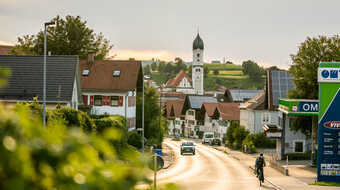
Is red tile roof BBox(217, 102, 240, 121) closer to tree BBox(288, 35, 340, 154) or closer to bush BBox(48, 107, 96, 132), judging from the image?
tree BBox(288, 35, 340, 154)

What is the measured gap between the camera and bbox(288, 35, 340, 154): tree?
44.7 m

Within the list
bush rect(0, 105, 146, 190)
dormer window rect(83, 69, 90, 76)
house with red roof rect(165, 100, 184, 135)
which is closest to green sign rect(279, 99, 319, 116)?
dormer window rect(83, 69, 90, 76)

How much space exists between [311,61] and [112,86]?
24093 mm

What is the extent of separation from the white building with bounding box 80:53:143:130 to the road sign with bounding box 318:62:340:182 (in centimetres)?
3031

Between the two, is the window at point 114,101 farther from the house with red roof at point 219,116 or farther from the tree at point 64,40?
the house with red roof at point 219,116

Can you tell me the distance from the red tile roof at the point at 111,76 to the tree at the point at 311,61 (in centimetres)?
2044

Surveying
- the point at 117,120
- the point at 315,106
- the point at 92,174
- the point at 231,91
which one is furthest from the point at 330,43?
the point at 231,91

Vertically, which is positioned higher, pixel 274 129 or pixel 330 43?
pixel 330 43

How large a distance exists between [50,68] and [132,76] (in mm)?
16973

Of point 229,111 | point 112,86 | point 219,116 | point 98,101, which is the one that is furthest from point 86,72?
point 219,116

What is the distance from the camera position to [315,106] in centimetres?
→ 4284

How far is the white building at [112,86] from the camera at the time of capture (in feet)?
203

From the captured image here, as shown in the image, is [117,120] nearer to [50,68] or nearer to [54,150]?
[50,68]

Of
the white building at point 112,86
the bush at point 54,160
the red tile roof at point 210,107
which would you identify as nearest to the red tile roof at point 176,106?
the red tile roof at point 210,107
